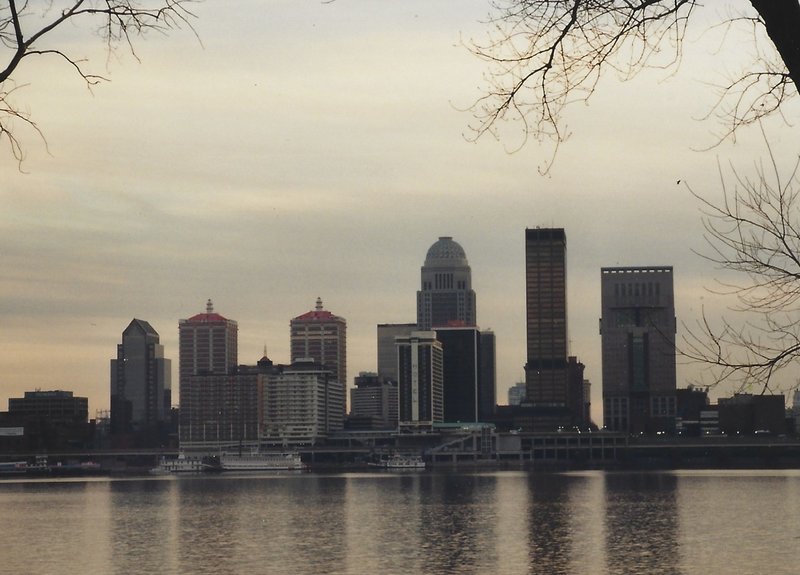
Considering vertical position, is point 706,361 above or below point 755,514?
above

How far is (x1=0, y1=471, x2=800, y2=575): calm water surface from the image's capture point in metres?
71.7

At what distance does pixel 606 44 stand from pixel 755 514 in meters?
105

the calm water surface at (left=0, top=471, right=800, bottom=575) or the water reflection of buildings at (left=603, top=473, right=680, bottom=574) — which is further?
the calm water surface at (left=0, top=471, right=800, bottom=575)

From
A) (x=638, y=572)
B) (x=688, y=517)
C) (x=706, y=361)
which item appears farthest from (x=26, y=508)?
(x=706, y=361)

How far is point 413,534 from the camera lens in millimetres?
93062

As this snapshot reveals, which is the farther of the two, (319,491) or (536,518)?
(319,491)

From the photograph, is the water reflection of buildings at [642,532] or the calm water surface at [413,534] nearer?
the water reflection of buildings at [642,532]

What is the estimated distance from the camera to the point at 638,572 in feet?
214

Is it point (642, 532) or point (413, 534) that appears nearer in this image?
point (642, 532)

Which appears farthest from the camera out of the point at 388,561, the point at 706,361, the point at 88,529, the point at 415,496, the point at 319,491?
the point at 319,491

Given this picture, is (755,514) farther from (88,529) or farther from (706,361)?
(706,361)

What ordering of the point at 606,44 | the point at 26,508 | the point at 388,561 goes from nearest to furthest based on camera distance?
the point at 606,44 → the point at 388,561 → the point at 26,508

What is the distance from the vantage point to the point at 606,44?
12062 millimetres

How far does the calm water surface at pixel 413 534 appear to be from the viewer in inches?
2822
